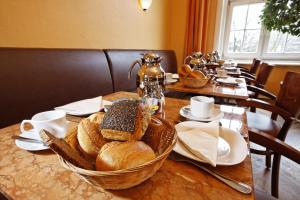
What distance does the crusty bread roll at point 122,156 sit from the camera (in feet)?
0.98

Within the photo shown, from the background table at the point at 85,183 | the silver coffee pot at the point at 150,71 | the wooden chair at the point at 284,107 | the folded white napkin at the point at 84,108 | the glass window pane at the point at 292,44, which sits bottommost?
the wooden chair at the point at 284,107

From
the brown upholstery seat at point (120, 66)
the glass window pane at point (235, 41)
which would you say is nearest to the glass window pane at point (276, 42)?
the glass window pane at point (235, 41)

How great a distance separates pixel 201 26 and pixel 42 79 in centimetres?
270

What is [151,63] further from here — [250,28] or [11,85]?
[250,28]

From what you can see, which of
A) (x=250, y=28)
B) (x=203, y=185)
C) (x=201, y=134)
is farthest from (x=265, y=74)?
(x=203, y=185)

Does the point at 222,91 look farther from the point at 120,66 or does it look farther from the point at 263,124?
the point at 120,66

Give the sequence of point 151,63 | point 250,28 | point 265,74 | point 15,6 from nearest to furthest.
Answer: point 151,63
point 15,6
point 265,74
point 250,28

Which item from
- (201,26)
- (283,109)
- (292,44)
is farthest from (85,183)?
(292,44)

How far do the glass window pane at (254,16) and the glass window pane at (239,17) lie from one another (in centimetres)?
8

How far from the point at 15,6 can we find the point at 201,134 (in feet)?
4.38

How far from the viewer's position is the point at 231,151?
438 mm

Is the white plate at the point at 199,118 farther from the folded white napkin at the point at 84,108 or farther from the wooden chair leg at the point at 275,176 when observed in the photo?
the wooden chair leg at the point at 275,176

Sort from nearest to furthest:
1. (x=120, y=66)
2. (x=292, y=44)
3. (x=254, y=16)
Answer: (x=120, y=66), (x=292, y=44), (x=254, y=16)

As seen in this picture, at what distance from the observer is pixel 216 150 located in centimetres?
41
